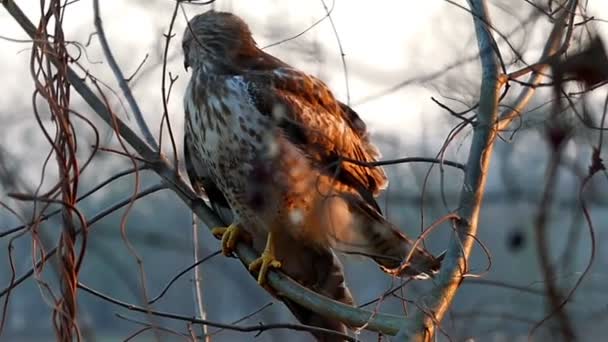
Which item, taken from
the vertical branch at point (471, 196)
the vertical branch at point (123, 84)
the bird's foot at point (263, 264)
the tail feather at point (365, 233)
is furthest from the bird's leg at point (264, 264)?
the vertical branch at point (471, 196)

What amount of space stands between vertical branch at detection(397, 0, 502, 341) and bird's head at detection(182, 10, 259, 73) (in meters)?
1.63

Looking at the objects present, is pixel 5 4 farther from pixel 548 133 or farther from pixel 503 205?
pixel 548 133

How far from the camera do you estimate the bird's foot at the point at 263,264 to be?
141 inches

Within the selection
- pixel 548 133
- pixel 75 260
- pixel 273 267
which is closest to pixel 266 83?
pixel 273 267

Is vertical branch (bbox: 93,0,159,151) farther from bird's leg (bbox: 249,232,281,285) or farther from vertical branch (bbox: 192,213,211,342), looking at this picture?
bird's leg (bbox: 249,232,281,285)

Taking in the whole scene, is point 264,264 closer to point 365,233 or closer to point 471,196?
point 365,233

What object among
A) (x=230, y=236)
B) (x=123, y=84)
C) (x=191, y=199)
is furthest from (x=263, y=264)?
(x=123, y=84)

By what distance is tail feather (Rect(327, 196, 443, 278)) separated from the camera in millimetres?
3535

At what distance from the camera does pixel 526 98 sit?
2.72m

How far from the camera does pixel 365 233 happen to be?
3869 millimetres

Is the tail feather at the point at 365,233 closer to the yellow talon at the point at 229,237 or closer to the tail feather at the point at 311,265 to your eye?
the tail feather at the point at 311,265

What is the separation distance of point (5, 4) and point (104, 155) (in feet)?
1.55

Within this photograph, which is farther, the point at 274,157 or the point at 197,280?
the point at 274,157

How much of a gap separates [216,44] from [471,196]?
1813 mm
